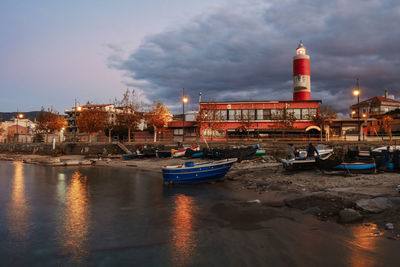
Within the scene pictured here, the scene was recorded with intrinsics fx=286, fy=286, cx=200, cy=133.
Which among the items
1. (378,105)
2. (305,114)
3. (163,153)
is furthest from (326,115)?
(378,105)

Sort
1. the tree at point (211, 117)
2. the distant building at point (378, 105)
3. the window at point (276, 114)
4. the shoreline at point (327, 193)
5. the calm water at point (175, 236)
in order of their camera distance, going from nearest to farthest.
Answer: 1. the calm water at point (175, 236)
2. the shoreline at point (327, 193)
3. the window at point (276, 114)
4. the tree at point (211, 117)
5. the distant building at point (378, 105)

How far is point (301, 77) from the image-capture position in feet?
207

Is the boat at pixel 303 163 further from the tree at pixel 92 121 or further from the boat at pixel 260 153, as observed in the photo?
the tree at pixel 92 121

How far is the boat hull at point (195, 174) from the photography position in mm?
21406

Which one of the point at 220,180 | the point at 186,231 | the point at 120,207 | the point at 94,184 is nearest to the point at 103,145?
the point at 94,184

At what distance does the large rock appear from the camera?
11352mm

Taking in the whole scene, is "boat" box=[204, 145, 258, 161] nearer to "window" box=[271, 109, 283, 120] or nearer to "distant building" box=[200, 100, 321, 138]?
"distant building" box=[200, 100, 321, 138]

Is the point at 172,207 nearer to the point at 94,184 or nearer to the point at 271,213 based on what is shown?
the point at 271,213

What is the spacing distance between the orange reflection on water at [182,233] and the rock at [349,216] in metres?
5.94

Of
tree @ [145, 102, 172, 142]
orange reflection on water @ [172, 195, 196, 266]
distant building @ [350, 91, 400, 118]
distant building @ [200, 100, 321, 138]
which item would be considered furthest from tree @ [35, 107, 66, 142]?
distant building @ [350, 91, 400, 118]

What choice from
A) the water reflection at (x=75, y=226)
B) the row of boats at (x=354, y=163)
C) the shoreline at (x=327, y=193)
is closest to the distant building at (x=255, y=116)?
the shoreline at (x=327, y=193)

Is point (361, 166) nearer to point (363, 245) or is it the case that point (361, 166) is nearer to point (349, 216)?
point (349, 216)

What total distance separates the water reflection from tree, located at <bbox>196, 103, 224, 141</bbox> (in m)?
34.4

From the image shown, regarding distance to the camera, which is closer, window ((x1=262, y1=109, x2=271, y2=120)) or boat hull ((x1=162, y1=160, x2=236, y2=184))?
boat hull ((x1=162, y1=160, x2=236, y2=184))
